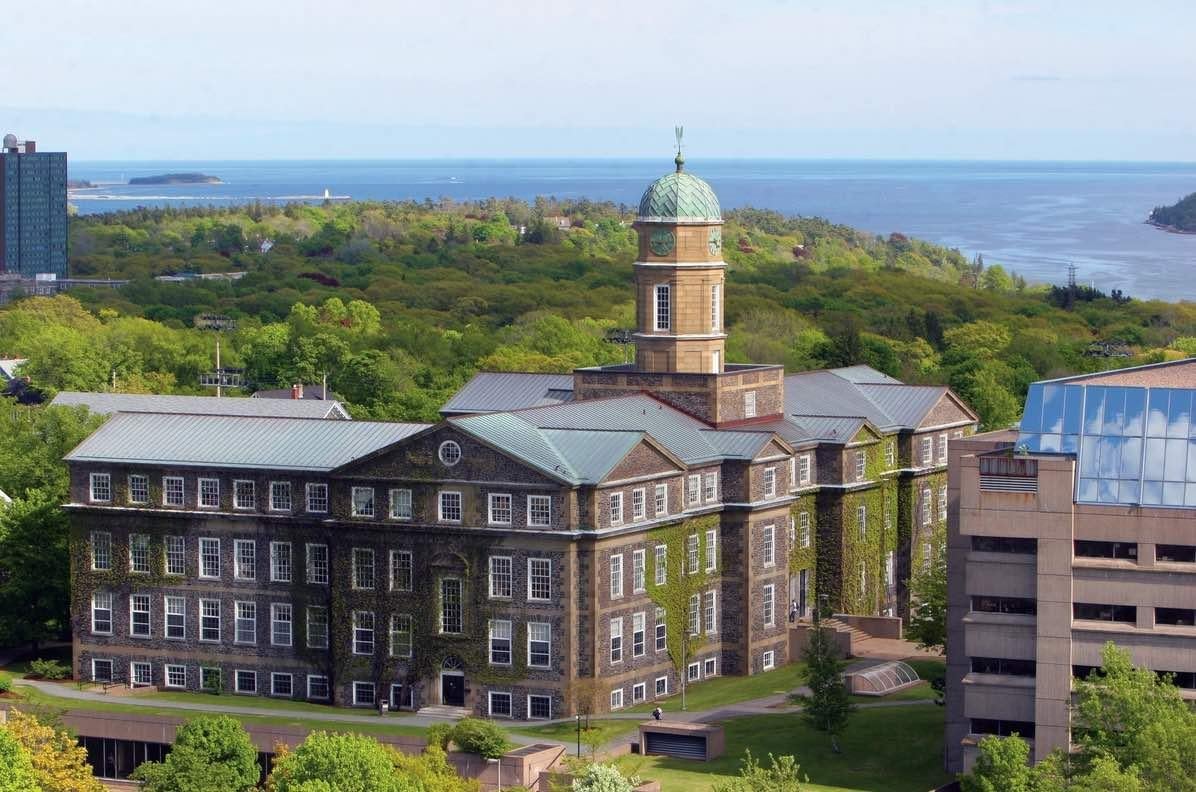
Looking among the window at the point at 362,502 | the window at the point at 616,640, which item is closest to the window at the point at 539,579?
the window at the point at 616,640

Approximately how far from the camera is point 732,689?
93688 mm

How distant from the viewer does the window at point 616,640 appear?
89188 mm

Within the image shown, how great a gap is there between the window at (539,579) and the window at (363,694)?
302 inches

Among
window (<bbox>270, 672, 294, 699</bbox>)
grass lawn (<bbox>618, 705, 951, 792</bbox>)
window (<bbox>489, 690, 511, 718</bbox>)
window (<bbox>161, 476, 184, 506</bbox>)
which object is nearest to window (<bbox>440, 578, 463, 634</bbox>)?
window (<bbox>489, 690, 511, 718</bbox>)

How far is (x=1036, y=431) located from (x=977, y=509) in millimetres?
3025

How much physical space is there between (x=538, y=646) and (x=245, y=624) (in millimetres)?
11963

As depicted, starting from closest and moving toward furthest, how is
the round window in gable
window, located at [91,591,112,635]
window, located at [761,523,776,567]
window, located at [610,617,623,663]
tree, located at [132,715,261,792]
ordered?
tree, located at [132,715,261,792] < the round window in gable < window, located at [610,617,623,663] < window, located at [91,591,112,635] < window, located at [761,523,776,567]

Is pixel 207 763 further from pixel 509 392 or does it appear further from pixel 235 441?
pixel 509 392

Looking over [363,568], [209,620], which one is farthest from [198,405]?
[363,568]

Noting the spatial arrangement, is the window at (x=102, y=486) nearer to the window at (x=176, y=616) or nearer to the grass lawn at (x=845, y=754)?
the window at (x=176, y=616)

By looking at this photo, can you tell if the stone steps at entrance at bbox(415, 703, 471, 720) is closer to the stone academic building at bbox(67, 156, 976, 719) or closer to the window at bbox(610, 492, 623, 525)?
the stone academic building at bbox(67, 156, 976, 719)

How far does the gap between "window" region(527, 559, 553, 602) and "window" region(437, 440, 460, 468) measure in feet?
14.0

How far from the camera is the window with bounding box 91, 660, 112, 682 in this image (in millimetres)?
95812

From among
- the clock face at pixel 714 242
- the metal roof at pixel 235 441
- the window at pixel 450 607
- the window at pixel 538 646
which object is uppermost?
the clock face at pixel 714 242
